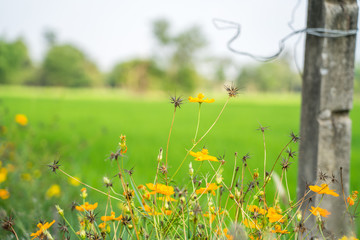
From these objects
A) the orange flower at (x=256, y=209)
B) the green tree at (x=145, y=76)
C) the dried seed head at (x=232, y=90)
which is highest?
the green tree at (x=145, y=76)

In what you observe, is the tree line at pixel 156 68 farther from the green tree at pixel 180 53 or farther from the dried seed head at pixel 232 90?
the dried seed head at pixel 232 90

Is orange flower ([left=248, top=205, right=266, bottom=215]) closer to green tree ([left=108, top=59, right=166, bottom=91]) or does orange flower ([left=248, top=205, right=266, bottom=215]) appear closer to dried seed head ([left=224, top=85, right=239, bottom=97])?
dried seed head ([left=224, top=85, right=239, bottom=97])

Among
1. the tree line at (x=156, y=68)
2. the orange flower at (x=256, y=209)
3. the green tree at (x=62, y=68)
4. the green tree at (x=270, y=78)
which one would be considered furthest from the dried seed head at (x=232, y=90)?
the green tree at (x=270, y=78)

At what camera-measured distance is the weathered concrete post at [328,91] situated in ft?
4.50

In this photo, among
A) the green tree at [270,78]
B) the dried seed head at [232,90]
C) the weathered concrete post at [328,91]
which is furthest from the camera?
the green tree at [270,78]

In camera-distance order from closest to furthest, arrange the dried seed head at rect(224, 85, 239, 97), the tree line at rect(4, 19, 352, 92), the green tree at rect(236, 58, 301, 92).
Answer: the dried seed head at rect(224, 85, 239, 97)
the tree line at rect(4, 19, 352, 92)
the green tree at rect(236, 58, 301, 92)

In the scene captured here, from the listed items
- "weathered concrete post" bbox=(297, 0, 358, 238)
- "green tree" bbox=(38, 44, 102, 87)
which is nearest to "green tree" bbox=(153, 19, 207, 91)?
"green tree" bbox=(38, 44, 102, 87)

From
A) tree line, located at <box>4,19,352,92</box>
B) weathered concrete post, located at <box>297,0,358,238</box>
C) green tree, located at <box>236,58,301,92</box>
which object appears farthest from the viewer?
green tree, located at <box>236,58,301,92</box>

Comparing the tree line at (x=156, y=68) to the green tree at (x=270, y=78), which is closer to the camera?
the tree line at (x=156, y=68)

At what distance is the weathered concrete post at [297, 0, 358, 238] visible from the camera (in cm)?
137

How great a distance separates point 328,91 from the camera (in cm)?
138

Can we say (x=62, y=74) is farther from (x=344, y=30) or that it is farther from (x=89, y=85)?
(x=344, y=30)

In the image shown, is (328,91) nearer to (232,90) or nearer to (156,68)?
(232,90)

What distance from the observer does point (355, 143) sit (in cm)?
720
